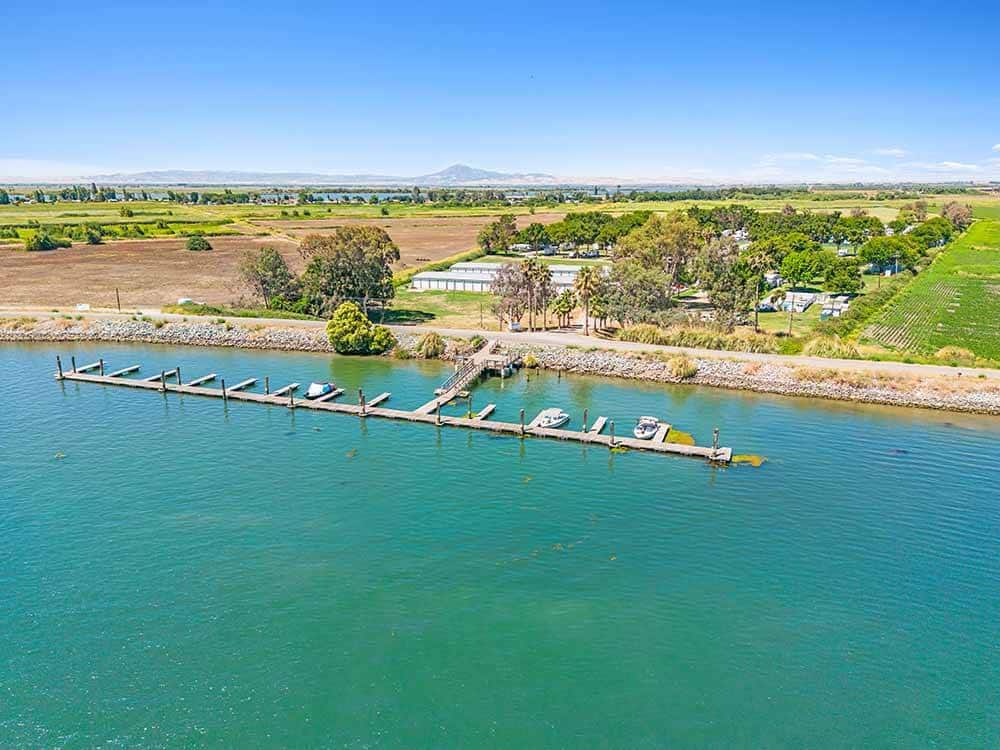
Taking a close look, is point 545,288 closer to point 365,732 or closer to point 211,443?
point 211,443

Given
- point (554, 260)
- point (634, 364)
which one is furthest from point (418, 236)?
point (634, 364)

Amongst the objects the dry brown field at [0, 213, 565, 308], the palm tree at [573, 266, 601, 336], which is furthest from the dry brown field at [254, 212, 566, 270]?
the palm tree at [573, 266, 601, 336]

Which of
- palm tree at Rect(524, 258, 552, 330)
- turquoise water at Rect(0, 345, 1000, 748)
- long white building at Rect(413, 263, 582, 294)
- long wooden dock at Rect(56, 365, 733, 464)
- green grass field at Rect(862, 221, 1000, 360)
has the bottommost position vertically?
turquoise water at Rect(0, 345, 1000, 748)

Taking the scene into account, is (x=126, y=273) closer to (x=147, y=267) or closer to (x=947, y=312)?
(x=147, y=267)

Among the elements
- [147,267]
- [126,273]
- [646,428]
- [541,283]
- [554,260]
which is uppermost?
[541,283]

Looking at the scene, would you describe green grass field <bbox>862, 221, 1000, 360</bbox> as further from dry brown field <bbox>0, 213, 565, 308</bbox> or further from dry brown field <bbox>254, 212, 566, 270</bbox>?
dry brown field <bbox>0, 213, 565, 308</bbox>

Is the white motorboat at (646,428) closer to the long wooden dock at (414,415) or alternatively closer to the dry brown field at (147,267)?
the long wooden dock at (414,415)
